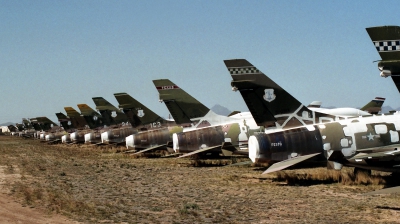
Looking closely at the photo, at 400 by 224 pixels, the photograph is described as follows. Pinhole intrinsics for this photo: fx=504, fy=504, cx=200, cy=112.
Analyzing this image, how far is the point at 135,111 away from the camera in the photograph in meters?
39.9

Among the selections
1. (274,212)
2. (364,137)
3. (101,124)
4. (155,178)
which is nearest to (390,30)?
(364,137)

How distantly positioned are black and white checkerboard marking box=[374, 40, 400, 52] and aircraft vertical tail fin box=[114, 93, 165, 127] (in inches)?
971

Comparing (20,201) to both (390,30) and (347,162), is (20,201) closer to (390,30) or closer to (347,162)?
(347,162)

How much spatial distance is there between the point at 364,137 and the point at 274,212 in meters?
6.55

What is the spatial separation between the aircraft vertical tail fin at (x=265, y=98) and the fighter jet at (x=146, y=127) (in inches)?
569

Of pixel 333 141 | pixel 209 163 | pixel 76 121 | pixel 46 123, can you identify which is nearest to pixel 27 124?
pixel 46 123

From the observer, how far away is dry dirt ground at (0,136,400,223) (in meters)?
12.7

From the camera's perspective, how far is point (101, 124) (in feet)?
177

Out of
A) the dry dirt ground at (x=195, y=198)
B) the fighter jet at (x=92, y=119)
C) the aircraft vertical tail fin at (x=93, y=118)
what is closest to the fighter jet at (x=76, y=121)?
the fighter jet at (x=92, y=119)

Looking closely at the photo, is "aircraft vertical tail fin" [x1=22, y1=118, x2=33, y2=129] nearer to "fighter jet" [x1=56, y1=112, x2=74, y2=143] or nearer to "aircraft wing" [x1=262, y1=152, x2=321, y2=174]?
"fighter jet" [x1=56, y1=112, x2=74, y2=143]

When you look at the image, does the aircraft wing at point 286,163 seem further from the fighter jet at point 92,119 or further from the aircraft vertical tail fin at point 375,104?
the fighter jet at point 92,119

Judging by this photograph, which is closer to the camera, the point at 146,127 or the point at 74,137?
the point at 146,127

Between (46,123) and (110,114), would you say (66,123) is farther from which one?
(110,114)

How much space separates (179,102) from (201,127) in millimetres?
2236
